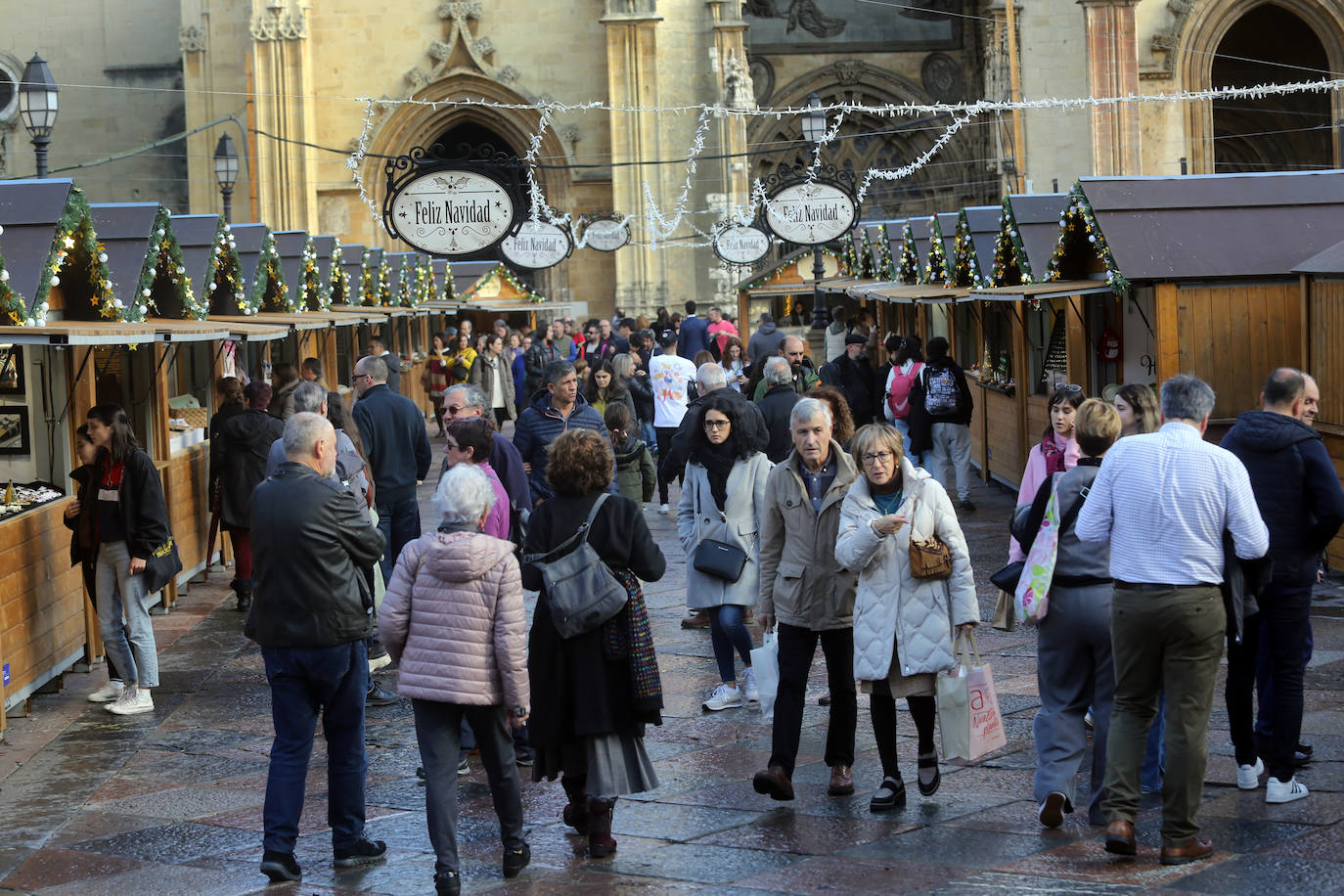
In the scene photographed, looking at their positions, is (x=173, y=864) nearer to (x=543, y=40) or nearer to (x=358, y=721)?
(x=358, y=721)

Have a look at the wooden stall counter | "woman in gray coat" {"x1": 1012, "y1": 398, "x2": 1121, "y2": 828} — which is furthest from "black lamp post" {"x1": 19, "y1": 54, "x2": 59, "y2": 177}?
"woman in gray coat" {"x1": 1012, "y1": 398, "x2": 1121, "y2": 828}

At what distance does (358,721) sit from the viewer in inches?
250

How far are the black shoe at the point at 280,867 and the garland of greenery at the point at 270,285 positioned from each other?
963cm

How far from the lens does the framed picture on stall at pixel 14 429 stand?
1041 centimetres

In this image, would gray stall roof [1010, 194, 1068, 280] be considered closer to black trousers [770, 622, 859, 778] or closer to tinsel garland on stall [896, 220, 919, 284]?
tinsel garland on stall [896, 220, 919, 284]

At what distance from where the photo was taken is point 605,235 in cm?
3112

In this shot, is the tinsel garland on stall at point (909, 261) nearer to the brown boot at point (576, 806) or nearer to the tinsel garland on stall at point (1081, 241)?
the tinsel garland on stall at point (1081, 241)

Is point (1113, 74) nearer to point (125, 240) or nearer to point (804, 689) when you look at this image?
point (125, 240)

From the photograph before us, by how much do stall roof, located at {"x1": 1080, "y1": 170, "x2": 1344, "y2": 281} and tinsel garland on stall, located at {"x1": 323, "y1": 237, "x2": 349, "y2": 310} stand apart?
10391 millimetres

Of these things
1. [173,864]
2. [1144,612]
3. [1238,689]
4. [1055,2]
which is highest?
[1055,2]

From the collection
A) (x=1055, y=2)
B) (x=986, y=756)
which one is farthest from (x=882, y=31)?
(x=986, y=756)

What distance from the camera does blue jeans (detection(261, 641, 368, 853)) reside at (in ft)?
20.2

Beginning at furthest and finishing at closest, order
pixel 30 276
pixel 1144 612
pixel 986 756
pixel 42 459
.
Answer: pixel 42 459, pixel 30 276, pixel 986 756, pixel 1144 612

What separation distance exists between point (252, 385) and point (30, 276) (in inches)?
93.7
